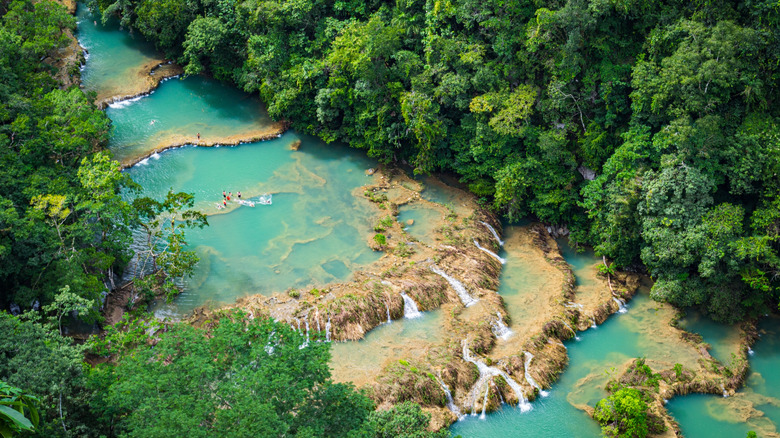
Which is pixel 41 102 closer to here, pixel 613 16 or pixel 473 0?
pixel 473 0

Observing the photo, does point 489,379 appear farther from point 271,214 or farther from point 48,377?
point 48,377

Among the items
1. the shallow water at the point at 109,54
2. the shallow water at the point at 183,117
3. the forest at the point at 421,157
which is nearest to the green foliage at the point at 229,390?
the forest at the point at 421,157

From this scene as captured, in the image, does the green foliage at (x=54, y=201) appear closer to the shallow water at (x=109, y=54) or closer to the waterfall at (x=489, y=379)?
the shallow water at (x=109, y=54)

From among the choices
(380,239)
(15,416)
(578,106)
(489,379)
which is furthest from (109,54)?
(15,416)

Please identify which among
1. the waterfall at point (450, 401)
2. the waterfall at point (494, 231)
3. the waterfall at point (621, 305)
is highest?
the waterfall at point (494, 231)

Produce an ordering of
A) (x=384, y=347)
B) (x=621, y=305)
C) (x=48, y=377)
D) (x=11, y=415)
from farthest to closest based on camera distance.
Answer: (x=621, y=305), (x=384, y=347), (x=48, y=377), (x=11, y=415)

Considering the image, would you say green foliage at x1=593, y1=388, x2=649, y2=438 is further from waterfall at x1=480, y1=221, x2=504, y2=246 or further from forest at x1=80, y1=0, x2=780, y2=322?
waterfall at x1=480, y1=221, x2=504, y2=246

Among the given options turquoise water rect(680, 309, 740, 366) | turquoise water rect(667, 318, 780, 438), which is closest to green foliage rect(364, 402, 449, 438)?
turquoise water rect(667, 318, 780, 438)
